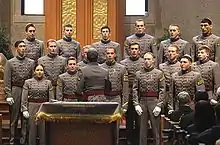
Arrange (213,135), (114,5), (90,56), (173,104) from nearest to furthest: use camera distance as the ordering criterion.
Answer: (213,135) → (90,56) → (173,104) → (114,5)

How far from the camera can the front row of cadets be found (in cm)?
1060

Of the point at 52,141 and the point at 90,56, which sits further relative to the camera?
the point at 90,56

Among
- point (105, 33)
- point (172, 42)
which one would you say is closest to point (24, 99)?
point (105, 33)

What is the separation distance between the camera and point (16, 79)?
36.3 feet

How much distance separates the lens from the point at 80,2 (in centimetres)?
1383

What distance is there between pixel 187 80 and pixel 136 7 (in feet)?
16.2

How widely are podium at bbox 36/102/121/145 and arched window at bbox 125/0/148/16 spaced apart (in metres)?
6.39

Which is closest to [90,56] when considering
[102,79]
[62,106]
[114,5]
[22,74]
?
[102,79]

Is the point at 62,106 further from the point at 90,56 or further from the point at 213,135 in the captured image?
the point at 213,135

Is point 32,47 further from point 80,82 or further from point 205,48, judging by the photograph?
point 205,48

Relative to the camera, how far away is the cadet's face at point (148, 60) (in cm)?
1057

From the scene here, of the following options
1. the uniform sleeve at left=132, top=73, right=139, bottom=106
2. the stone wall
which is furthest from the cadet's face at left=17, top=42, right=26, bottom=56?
the stone wall

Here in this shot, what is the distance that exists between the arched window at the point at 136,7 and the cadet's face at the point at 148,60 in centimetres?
460

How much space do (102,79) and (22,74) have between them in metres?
1.76
